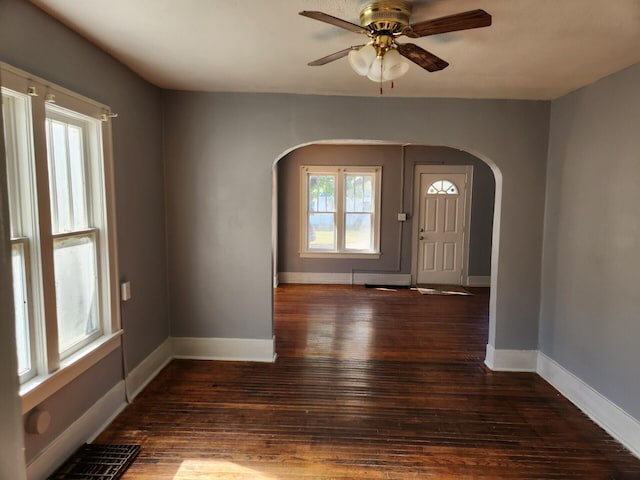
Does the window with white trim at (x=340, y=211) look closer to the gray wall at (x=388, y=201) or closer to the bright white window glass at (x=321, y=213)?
the bright white window glass at (x=321, y=213)

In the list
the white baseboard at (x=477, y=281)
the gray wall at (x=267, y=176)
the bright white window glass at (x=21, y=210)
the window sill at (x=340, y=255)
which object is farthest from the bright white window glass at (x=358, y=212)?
the bright white window glass at (x=21, y=210)

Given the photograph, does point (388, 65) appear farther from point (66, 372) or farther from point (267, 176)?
point (66, 372)

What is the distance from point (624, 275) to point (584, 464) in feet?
3.92

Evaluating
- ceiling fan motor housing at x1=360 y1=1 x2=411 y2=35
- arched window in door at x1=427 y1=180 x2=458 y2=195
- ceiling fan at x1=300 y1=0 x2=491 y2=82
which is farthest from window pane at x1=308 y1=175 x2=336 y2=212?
ceiling fan motor housing at x1=360 y1=1 x2=411 y2=35

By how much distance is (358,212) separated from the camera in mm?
6809

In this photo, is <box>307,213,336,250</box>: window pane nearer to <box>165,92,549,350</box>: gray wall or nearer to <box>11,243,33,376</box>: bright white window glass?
<box>165,92,549,350</box>: gray wall

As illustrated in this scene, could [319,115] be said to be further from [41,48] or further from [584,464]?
[584,464]

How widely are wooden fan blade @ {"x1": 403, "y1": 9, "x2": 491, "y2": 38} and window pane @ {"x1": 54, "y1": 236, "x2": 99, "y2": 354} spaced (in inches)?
85.2

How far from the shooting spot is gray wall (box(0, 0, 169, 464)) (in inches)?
71.4

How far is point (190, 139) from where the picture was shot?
328 cm

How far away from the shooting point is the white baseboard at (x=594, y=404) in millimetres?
2318

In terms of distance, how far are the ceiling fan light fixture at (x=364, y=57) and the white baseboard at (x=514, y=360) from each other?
280 cm

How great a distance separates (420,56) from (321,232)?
201 inches

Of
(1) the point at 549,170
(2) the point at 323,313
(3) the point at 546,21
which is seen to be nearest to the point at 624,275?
(1) the point at 549,170
